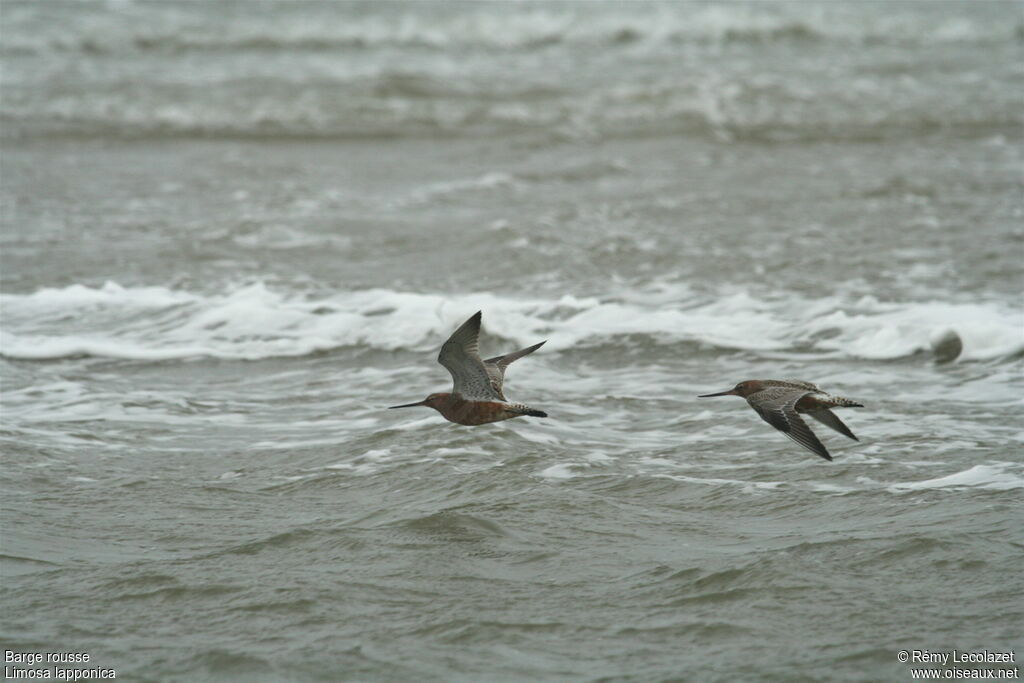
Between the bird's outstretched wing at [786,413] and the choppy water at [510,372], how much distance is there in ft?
1.01

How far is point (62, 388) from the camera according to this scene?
6684mm

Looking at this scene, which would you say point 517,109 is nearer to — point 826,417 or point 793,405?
point 826,417

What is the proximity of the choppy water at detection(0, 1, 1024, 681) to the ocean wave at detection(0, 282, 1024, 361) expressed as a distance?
0.11 ft

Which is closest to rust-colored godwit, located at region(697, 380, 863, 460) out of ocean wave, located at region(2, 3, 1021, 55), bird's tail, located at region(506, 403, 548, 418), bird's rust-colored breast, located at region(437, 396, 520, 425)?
bird's tail, located at region(506, 403, 548, 418)

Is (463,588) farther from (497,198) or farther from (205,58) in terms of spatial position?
(205,58)

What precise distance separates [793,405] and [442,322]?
3109 mm

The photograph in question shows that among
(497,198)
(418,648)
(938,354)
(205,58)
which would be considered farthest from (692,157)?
(418,648)

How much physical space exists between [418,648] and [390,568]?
61cm

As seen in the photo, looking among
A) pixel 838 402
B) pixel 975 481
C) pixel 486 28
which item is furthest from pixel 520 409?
pixel 486 28

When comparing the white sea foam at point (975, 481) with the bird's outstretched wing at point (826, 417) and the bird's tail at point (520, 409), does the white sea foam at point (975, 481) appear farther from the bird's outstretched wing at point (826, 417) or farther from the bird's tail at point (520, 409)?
the bird's tail at point (520, 409)

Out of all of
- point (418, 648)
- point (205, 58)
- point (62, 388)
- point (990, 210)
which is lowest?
point (418, 648)

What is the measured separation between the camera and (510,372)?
23.7ft

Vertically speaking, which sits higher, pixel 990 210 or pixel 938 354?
pixel 990 210

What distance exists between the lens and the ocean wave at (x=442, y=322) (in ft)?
24.3
